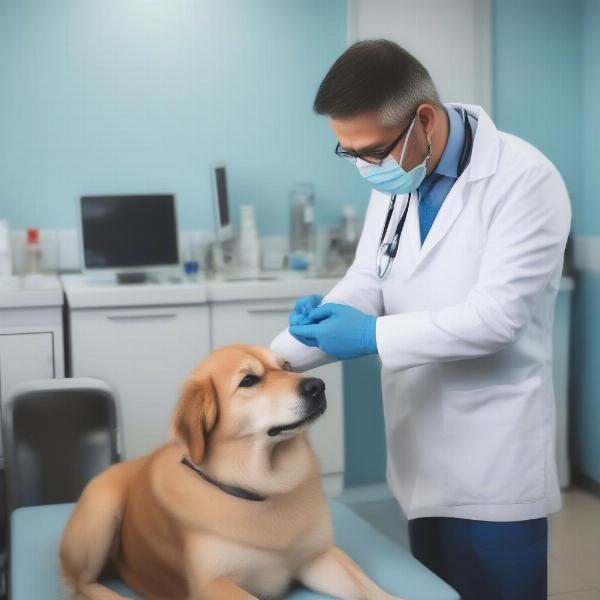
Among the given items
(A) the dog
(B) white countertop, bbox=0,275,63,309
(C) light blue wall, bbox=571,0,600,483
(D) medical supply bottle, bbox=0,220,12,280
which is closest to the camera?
(A) the dog

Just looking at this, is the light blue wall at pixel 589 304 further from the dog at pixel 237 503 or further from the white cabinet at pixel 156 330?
the dog at pixel 237 503

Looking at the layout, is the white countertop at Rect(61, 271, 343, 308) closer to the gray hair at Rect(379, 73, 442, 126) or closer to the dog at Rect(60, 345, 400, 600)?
the dog at Rect(60, 345, 400, 600)

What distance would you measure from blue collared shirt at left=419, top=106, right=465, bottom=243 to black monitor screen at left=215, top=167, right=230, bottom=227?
1851 millimetres

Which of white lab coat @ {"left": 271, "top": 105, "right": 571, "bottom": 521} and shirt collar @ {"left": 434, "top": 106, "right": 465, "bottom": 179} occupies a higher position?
shirt collar @ {"left": 434, "top": 106, "right": 465, "bottom": 179}

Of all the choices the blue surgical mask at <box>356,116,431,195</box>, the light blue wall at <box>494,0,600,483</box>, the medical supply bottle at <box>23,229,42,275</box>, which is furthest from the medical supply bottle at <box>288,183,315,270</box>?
the blue surgical mask at <box>356,116,431,195</box>

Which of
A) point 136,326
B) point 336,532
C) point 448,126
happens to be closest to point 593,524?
point 136,326

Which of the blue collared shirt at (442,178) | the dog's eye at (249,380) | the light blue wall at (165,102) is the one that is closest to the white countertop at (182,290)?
the light blue wall at (165,102)

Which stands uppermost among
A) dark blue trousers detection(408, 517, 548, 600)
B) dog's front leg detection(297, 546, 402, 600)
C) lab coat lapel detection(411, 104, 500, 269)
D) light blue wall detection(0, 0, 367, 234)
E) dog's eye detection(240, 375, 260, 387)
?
light blue wall detection(0, 0, 367, 234)

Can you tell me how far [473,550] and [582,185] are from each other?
8.66 feet

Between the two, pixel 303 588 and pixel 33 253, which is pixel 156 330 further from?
pixel 303 588

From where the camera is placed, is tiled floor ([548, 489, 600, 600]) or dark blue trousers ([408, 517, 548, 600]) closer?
dark blue trousers ([408, 517, 548, 600])

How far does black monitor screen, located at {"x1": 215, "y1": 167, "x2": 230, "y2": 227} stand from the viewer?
3.45 meters

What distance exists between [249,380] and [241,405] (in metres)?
0.05

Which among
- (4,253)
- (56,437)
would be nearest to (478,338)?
(56,437)
